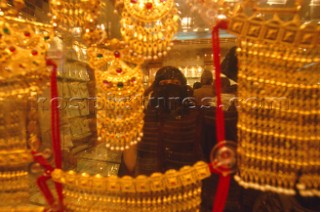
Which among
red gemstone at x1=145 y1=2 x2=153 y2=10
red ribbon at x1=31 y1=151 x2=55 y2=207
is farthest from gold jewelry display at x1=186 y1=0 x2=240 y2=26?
red ribbon at x1=31 y1=151 x2=55 y2=207

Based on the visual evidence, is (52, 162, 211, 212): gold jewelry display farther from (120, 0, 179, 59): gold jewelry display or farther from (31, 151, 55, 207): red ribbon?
(120, 0, 179, 59): gold jewelry display

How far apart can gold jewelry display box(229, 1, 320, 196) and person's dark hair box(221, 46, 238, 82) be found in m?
0.12

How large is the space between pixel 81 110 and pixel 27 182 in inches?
12.7

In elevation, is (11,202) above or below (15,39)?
below

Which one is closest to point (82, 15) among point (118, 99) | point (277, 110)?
point (118, 99)

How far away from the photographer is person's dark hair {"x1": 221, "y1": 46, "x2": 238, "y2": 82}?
84 centimetres

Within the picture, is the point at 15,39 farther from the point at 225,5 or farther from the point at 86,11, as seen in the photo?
the point at 225,5

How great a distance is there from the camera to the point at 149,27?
2.82 feet

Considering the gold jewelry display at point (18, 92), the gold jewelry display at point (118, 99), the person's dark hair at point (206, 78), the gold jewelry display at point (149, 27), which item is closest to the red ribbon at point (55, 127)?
the gold jewelry display at point (18, 92)

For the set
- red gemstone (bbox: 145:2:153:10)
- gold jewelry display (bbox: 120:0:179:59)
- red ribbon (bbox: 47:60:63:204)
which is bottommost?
red ribbon (bbox: 47:60:63:204)

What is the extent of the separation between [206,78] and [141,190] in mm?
445

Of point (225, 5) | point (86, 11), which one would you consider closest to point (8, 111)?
point (86, 11)

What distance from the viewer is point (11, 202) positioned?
889mm

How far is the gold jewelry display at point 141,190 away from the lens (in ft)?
2.50
